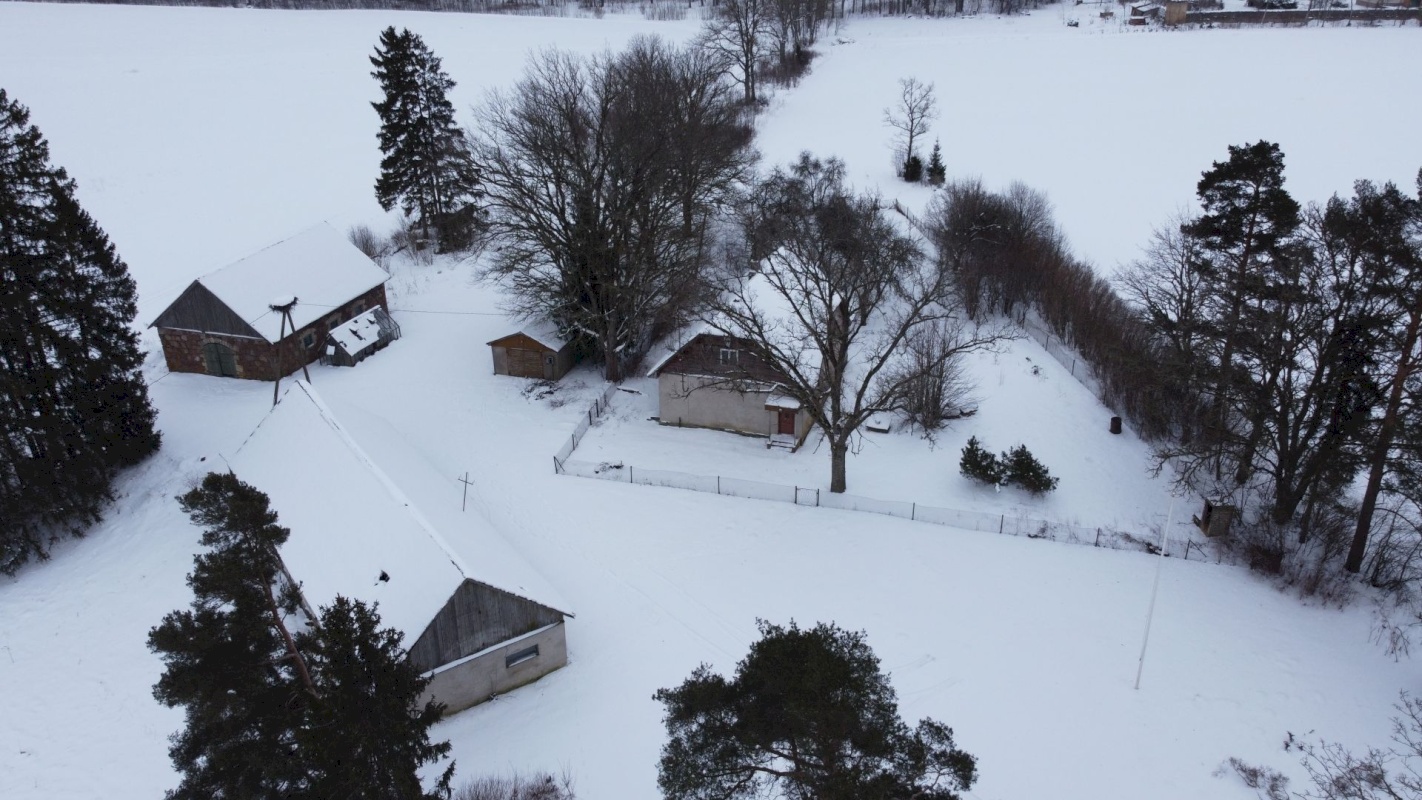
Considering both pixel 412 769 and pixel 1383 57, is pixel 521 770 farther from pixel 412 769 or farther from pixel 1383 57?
pixel 1383 57

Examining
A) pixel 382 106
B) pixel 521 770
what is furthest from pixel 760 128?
pixel 521 770

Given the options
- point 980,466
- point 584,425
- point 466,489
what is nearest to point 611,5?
point 584,425

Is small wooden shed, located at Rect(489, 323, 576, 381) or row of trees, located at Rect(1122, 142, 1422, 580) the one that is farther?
small wooden shed, located at Rect(489, 323, 576, 381)

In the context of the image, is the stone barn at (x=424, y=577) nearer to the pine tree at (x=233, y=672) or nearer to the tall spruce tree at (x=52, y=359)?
the pine tree at (x=233, y=672)

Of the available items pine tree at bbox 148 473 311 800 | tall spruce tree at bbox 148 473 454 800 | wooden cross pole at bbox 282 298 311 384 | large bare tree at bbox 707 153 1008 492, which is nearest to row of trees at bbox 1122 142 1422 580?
large bare tree at bbox 707 153 1008 492

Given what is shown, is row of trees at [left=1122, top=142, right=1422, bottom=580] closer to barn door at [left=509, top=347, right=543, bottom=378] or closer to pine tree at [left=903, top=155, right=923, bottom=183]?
barn door at [left=509, top=347, right=543, bottom=378]

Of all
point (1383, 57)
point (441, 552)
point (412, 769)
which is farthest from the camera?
point (1383, 57)
